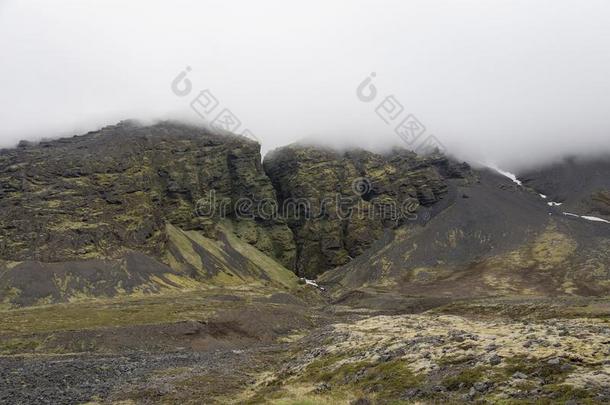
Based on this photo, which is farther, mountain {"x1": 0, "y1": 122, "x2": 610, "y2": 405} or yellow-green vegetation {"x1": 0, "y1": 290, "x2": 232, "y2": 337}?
yellow-green vegetation {"x1": 0, "y1": 290, "x2": 232, "y2": 337}

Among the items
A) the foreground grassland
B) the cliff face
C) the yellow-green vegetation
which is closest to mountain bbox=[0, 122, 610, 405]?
the foreground grassland

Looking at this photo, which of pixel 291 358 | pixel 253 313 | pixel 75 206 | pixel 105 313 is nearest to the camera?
pixel 291 358

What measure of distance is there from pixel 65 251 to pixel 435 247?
470ft

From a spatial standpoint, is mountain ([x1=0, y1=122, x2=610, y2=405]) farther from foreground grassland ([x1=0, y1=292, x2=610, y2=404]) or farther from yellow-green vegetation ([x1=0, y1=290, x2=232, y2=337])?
yellow-green vegetation ([x1=0, y1=290, x2=232, y2=337])

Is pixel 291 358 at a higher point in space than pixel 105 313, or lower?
lower

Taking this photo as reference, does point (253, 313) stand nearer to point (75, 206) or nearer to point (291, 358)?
point (291, 358)

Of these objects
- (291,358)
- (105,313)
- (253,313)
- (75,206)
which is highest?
(75,206)

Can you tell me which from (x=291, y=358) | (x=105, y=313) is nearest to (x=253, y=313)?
(x=105, y=313)

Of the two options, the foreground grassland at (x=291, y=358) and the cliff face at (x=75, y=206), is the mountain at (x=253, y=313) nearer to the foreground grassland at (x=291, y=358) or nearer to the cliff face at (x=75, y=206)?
the foreground grassland at (x=291, y=358)

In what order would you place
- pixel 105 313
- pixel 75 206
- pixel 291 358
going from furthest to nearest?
pixel 75 206, pixel 105 313, pixel 291 358

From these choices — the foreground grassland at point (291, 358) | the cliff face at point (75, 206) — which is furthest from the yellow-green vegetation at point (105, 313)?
the cliff face at point (75, 206)

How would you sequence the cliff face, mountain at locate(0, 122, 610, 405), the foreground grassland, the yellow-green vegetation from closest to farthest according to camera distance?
1. the foreground grassland
2. mountain at locate(0, 122, 610, 405)
3. the yellow-green vegetation
4. the cliff face

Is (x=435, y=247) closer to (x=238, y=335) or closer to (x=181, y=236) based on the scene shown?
(x=181, y=236)

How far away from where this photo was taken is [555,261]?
16775 cm
